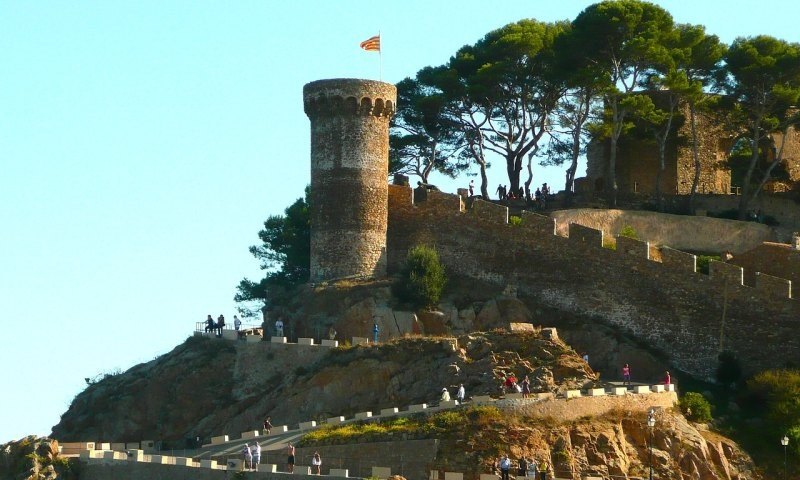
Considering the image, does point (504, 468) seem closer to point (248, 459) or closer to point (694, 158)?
point (248, 459)

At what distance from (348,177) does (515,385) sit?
11712mm

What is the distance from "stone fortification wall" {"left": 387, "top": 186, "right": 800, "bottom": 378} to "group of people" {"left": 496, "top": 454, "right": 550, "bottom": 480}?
961 centimetres

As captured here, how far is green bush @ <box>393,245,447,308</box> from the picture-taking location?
68.9 meters

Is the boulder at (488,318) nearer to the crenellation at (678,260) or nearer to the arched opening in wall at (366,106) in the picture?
the crenellation at (678,260)

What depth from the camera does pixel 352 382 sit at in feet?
215

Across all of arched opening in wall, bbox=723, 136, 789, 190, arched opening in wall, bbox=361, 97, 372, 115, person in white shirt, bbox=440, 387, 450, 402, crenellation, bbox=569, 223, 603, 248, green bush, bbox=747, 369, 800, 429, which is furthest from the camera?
arched opening in wall, bbox=723, 136, 789, 190

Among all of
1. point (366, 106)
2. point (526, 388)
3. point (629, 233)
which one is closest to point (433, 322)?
→ point (629, 233)

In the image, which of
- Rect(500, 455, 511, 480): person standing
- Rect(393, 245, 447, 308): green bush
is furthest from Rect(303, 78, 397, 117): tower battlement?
Rect(500, 455, 511, 480): person standing

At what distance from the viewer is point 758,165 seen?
78.0 m

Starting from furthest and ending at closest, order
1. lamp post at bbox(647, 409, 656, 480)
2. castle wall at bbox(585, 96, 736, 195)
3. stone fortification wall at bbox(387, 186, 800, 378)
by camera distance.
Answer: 1. castle wall at bbox(585, 96, 736, 195)
2. stone fortification wall at bbox(387, 186, 800, 378)
3. lamp post at bbox(647, 409, 656, 480)

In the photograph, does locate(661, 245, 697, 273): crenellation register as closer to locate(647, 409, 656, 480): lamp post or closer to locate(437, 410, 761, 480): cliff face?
locate(437, 410, 761, 480): cliff face

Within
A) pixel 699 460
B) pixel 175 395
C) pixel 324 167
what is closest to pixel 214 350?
pixel 175 395

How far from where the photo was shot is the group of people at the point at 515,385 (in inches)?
2402

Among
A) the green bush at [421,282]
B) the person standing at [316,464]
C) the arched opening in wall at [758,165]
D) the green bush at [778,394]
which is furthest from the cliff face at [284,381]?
the arched opening in wall at [758,165]
